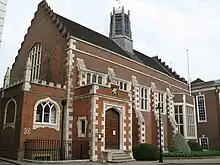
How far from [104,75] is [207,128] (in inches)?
843

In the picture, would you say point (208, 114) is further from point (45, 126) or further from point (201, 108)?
point (45, 126)

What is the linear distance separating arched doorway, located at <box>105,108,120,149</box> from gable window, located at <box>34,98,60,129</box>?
401 centimetres

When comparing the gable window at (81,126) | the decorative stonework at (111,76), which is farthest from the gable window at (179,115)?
the gable window at (81,126)

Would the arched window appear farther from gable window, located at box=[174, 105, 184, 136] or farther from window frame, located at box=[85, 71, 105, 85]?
gable window, located at box=[174, 105, 184, 136]

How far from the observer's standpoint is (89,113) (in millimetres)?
21391

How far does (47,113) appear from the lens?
72.4 feet

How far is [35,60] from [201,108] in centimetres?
2599

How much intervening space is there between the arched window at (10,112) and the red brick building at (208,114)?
2853 cm

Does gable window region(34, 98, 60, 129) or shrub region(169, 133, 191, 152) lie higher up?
gable window region(34, 98, 60, 129)

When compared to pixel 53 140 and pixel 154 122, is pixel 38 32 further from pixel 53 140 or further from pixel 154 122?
pixel 154 122

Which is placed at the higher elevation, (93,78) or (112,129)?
(93,78)

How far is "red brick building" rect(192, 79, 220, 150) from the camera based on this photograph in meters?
39.9

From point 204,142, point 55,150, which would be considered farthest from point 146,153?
point 204,142


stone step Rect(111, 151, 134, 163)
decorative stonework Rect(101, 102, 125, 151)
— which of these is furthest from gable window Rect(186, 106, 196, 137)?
stone step Rect(111, 151, 134, 163)
